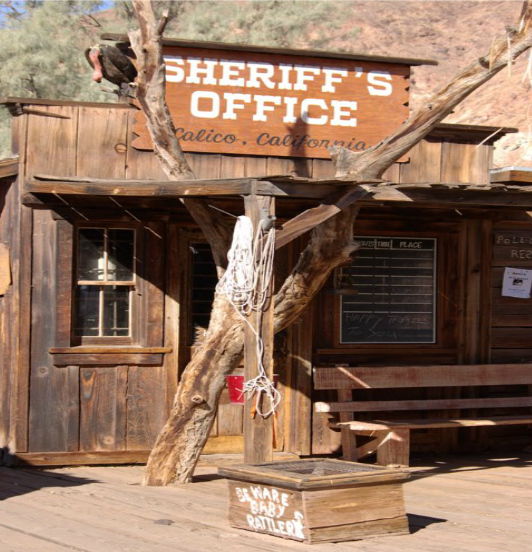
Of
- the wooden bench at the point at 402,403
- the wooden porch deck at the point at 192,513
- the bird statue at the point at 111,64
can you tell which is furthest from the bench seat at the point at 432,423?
the bird statue at the point at 111,64

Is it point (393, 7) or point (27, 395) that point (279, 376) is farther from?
point (393, 7)

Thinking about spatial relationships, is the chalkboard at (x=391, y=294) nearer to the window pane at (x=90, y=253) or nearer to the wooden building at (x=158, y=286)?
the wooden building at (x=158, y=286)

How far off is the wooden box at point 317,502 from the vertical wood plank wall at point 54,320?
3.24 meters

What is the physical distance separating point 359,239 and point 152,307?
7.48 feet

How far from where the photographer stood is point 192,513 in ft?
24.8

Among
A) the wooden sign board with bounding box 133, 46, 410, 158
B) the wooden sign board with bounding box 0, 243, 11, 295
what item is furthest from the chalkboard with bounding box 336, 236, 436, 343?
the wooden sign board with bounding box 0, 243, 11, 295

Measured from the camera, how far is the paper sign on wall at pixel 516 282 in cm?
1112

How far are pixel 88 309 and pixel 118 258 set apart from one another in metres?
0.58

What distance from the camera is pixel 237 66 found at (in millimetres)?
10203

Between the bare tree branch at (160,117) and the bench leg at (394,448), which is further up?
the bare tree branch at (160,117)

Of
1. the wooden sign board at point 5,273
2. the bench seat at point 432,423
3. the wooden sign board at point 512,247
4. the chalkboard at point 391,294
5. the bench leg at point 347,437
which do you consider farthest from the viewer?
the wooden sign board at point 512,247

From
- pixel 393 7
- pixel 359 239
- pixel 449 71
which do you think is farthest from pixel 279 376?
pixel 393 7

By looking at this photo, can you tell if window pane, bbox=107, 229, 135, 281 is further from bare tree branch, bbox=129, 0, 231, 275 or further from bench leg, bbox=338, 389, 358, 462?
bench leg, bbox=338, 389, 358, 462

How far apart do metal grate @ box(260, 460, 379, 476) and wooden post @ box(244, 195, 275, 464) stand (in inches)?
18.8
